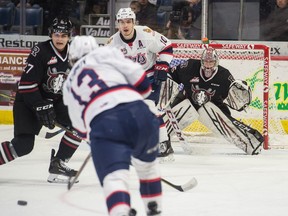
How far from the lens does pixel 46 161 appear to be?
5703 mm

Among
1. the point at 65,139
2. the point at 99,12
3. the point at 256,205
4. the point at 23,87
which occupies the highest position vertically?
the point at 99,12

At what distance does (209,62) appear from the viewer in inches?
236

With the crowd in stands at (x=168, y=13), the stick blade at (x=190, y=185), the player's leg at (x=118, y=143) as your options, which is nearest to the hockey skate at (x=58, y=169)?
the stick blade at (x=190, y=185)

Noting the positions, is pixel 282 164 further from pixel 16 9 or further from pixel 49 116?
pixel 16 9

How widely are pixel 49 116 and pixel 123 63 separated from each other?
1.58 meters

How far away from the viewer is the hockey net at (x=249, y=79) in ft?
21.7

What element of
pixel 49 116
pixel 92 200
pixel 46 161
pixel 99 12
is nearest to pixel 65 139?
pixel 49 116

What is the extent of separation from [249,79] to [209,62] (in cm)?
92

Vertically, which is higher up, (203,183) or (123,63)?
(123,63)

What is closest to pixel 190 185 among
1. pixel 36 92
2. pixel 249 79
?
pixel 36 92

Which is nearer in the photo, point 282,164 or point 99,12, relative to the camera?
point 282,164

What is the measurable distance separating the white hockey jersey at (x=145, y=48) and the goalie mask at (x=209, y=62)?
43 cm

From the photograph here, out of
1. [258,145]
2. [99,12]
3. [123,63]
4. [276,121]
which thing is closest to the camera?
[123,63]

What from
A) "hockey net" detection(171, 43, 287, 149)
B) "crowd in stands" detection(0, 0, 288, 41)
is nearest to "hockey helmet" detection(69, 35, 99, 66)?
"hockey net" detection(171, 43, 287, 149)
